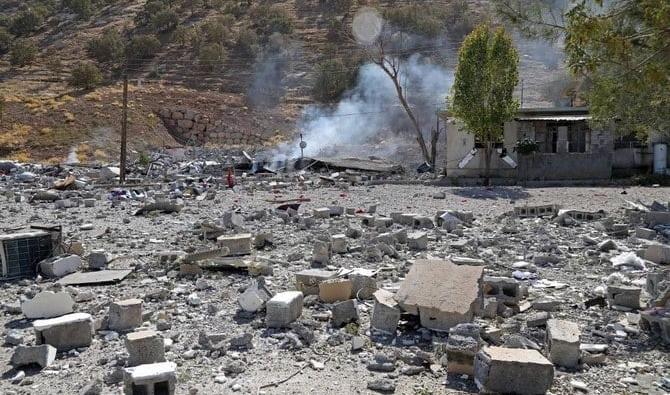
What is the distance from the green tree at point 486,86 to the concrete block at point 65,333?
64.4ft

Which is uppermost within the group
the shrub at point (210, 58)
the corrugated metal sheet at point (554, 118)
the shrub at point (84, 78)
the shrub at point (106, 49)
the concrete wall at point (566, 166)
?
the shrub at point (106, 49)

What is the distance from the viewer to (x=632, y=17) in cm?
637

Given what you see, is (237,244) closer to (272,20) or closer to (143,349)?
(143,349)

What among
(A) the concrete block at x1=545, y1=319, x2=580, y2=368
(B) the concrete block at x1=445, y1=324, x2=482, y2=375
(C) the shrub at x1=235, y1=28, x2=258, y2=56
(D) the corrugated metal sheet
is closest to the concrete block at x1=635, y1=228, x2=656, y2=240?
(A) the concrete block at x1=545, y1=319, x2=580, y2=368

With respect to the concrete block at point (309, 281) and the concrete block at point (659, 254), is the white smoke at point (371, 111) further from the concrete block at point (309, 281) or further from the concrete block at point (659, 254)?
the concrete block at point (309, 281)

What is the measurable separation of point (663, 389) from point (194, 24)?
5683cm

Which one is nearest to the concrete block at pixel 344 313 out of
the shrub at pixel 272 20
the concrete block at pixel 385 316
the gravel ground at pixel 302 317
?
the gravel ground at pixel 302 317

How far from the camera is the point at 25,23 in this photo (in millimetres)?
54875

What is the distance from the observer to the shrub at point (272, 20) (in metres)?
53.9

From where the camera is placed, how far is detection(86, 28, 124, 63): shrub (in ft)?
160

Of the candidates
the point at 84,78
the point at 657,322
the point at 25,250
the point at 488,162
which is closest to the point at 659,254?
the point at 657,322

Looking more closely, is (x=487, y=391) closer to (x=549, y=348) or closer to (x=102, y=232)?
(x=549, y=348)

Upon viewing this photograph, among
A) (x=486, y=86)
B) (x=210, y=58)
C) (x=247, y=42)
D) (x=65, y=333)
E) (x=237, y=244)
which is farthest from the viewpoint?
(x=247, y=42)

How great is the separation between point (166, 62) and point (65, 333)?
46.5 metres
